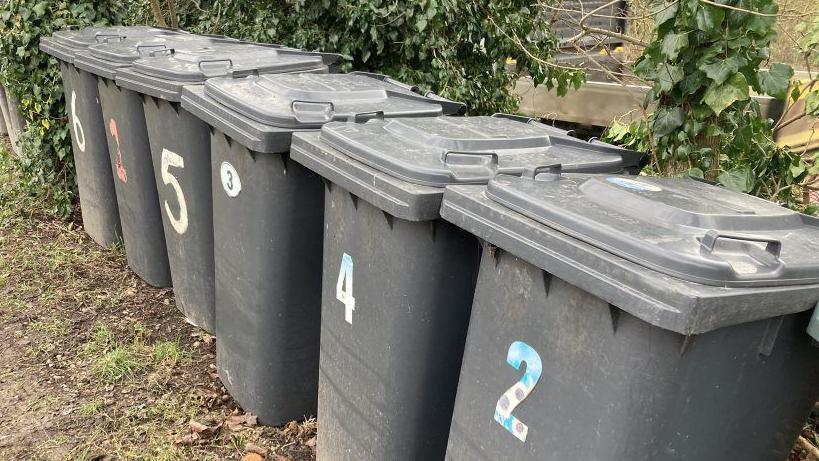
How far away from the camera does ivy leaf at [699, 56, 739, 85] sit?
8.59 feet

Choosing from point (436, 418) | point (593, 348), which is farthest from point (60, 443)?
point (593, 348)

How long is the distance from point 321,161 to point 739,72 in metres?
1.62

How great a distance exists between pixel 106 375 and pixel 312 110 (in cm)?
181

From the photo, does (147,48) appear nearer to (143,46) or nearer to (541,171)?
(143,46)

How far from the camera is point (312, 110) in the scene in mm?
2748

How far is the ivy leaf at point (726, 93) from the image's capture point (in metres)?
2.59

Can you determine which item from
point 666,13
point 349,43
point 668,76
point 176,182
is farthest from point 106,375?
point 666,13

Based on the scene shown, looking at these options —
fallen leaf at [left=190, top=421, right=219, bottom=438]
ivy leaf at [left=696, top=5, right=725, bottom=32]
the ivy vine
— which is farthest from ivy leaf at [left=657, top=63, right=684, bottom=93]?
fallen leaf at [left=190, top=421, right=219, bottom=438]

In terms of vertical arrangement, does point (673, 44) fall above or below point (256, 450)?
above

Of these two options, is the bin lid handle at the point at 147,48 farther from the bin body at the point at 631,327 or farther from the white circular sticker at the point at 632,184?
the white circular sticker at the point at 632,184

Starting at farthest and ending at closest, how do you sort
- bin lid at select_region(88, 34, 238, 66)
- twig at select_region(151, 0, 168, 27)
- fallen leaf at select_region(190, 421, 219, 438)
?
twig at select_region(151, 0, 168, 27) < bin lid at select_region(88, 34, 238, 66) < fallen leaf at select_region(190, 421, 219, 438)

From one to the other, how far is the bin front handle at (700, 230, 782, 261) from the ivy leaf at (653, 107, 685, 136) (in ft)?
4.77

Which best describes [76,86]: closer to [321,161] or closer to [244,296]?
[244,296]

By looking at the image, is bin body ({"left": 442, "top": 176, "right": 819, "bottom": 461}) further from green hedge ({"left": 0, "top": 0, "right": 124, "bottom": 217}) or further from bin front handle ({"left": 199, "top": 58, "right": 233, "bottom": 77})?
green hedge ({"left": 0, "top": 0, "right": 124, "bottom": 217})
